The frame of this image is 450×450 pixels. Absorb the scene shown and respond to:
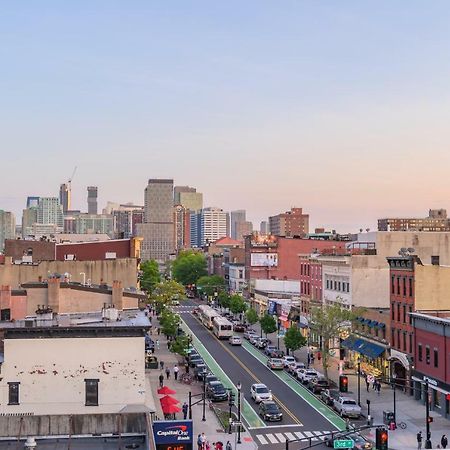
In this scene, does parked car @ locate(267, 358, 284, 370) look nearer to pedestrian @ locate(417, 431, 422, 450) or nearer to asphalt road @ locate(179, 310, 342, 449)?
asphalt road @ locate(179, 310, 342, 449)

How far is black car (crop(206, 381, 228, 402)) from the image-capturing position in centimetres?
6631

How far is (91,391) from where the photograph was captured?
41938mm

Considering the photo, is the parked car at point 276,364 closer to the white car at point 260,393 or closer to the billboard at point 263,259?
the white car at point 260,393

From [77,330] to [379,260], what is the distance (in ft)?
195

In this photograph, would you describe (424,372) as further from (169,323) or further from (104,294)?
(169,323)

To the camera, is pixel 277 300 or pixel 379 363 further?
pixel 277 300

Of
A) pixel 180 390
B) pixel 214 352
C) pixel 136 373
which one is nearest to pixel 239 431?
pixel 136 373

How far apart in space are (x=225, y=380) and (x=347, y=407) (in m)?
18.5

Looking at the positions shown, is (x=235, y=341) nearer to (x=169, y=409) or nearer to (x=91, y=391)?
(x=169, y=409)

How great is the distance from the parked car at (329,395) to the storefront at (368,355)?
7955 mm

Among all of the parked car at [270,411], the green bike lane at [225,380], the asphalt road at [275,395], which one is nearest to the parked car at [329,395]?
the asphalt road at [275,395]

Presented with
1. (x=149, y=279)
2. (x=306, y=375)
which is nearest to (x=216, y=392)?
(x=306, y=375)

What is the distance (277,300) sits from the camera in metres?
135

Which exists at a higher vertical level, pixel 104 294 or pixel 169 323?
pixel 104 294
